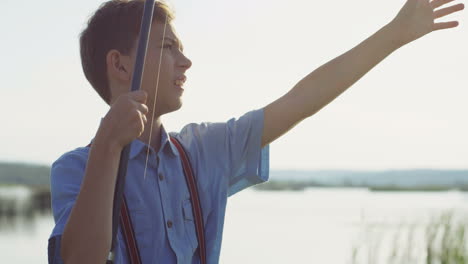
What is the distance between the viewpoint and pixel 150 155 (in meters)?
2.22

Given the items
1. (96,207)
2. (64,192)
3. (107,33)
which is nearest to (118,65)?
(107,33)

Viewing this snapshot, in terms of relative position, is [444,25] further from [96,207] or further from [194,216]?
[96,207]

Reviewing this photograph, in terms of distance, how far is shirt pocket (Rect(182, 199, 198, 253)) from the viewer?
2.10 m

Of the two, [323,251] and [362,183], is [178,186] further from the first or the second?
[362,183]

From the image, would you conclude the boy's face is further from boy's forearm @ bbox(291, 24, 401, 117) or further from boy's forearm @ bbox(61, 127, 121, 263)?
boy's forearm @ bbox(61, 127, 121, 263)

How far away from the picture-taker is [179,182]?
217cm

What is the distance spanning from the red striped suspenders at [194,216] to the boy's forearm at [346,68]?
1.42 ft

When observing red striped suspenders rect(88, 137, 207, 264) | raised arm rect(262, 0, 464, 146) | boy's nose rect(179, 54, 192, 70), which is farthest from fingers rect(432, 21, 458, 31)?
red striped suspenders rect(88, 137, 207, 264)

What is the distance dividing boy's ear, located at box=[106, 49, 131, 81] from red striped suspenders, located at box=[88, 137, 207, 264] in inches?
Answer: 10.8

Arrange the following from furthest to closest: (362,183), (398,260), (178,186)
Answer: (362,183) → (398,260) → (178,186)

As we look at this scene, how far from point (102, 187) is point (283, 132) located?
815 millimetres

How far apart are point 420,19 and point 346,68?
29cm

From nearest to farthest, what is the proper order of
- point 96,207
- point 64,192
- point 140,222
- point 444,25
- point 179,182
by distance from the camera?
point 96,207 → point 64,192 → point 140,222 → point 179,182 → point 444,25

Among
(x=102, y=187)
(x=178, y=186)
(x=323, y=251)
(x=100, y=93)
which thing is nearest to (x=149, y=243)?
(x=178, y=186)
